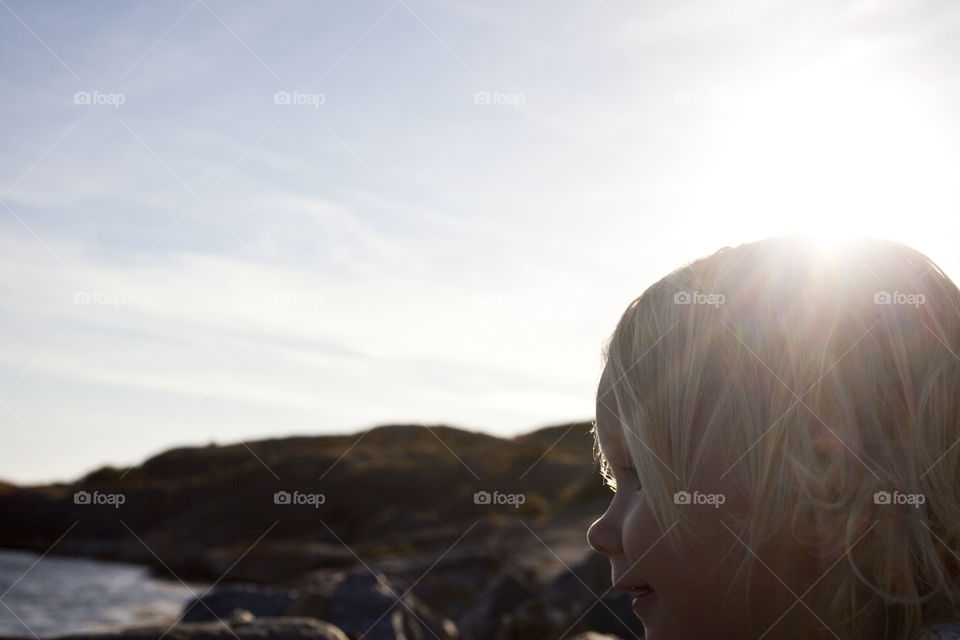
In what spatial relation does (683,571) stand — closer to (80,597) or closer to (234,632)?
(234,632)

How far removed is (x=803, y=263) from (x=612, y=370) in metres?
0.43

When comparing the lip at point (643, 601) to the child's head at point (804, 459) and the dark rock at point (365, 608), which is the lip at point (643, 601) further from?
the dark rock at point (365, 608)

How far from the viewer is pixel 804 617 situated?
151 cm

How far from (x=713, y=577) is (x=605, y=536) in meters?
0.21

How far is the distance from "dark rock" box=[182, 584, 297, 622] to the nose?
280 inches

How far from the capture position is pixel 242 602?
841 cm

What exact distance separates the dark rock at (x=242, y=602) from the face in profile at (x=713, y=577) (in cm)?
717

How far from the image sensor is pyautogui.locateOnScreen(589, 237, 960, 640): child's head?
1.49 meters

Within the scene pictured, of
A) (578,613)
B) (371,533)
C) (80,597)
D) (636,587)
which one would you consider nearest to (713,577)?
(636,587)

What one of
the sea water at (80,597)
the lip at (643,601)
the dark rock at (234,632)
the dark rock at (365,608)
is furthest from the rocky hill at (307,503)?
the lip at (643,601)

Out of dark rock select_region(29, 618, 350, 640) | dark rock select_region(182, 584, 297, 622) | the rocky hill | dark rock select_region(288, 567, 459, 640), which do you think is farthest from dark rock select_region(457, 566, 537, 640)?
the rocky hill

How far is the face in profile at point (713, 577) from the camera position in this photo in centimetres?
152

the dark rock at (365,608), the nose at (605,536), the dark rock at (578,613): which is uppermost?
the nose at (605,536)

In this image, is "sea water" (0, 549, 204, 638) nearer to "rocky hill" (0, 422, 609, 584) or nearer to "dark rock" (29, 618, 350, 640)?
"rocky hill" (0, 422, 609, 584)
